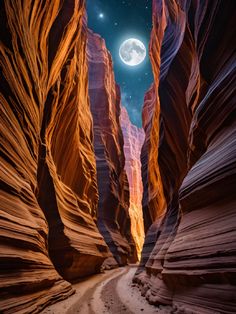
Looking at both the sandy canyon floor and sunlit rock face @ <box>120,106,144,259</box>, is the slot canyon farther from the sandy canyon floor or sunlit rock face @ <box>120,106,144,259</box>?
sunlit rock face @ <box>120,106,144,259</box>

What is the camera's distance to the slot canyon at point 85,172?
5.07 meters

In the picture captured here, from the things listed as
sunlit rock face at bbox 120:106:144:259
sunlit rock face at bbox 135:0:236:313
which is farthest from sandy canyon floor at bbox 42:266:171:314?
sunlit rock face at bbox 120:106:144:259

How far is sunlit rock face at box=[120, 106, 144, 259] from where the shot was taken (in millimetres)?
69844

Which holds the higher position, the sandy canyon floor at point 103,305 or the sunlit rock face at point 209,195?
the sunlit rock face at point 209,195

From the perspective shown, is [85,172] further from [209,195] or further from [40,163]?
[209,195]

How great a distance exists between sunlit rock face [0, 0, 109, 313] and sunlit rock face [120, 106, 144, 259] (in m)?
52.3

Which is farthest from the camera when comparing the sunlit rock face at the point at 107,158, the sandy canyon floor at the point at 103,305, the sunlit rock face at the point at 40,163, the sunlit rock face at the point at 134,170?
the sunlit rock face at the point at 134,170

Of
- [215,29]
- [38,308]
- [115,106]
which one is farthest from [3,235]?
[115,106]

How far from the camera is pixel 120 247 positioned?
83.2ft

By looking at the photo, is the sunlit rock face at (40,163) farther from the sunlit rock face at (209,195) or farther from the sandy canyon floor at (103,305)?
the sunlit rock face at (209,195)

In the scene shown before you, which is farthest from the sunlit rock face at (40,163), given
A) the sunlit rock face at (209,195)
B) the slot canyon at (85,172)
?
the sunlit rock face at (209,195)

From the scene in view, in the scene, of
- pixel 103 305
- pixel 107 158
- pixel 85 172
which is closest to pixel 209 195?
pixel 103 305

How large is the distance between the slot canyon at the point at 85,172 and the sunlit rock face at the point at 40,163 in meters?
0.04

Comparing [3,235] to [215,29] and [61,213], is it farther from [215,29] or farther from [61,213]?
[215,29]
